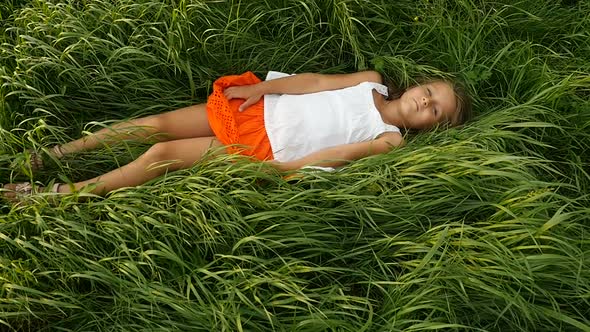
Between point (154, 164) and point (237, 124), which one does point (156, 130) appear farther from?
point (237, 124)

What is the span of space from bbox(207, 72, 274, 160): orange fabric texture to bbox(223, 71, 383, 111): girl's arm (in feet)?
0.11

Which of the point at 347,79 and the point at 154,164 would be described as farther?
the point at 347,79

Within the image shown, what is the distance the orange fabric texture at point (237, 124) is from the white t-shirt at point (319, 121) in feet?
0.12

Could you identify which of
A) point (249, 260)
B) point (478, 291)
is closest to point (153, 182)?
point (249, 260)

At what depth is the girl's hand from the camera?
97.1 inches

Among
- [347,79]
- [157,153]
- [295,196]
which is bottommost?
[295,196]

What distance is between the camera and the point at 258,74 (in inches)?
108

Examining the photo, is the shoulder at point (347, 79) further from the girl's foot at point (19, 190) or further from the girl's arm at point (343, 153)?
the girl's foot at point (19, 190)

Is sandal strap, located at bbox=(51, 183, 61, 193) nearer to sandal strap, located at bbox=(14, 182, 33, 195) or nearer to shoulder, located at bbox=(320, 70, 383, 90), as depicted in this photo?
sandal strap, located at bbox=(14, 182, 33, 195)

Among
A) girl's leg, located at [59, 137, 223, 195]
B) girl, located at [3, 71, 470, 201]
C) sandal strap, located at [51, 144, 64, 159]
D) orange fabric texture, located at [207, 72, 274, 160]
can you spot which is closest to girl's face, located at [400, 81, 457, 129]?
girl, located at [3, 71, 470, 201]

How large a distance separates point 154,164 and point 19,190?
52 centimetres

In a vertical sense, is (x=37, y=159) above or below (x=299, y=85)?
below

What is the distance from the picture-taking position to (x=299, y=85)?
257 centimetres

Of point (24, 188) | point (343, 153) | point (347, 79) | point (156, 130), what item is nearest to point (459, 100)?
point (347, 79)
